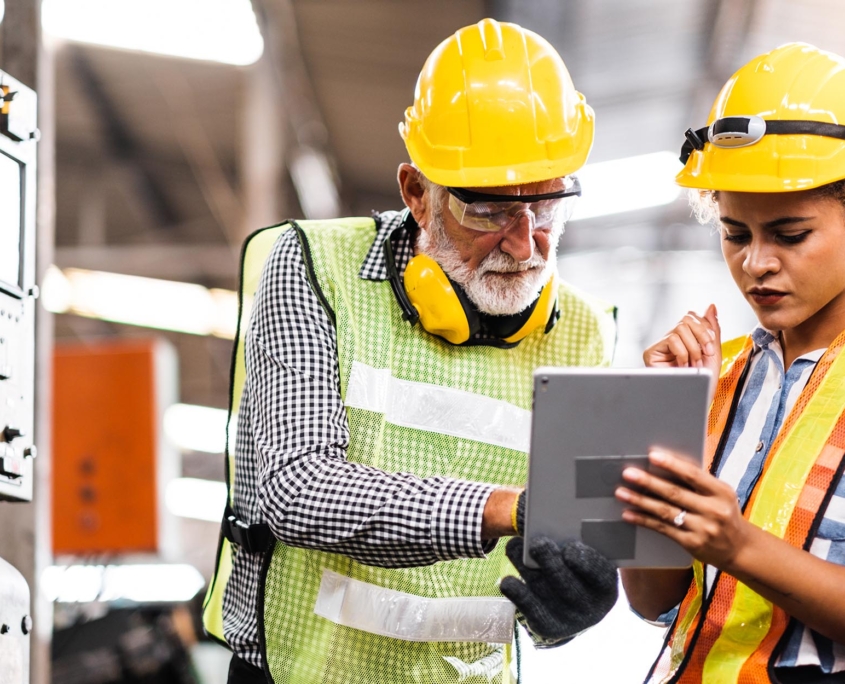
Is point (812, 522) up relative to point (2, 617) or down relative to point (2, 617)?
up

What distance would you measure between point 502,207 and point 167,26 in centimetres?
668

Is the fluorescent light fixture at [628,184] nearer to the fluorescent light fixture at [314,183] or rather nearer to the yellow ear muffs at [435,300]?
the fluorescent light fixture at [314,183]

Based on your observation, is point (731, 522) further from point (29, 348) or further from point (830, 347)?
point (29, 348)

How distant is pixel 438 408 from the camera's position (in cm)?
266

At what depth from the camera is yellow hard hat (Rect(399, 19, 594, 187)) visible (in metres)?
2.57

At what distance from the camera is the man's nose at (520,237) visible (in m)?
2.64

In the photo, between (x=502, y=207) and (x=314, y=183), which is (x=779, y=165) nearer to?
(x=502, y=207)

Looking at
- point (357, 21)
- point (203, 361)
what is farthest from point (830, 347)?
point (203, 361)

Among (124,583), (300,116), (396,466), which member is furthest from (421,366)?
(300,116)

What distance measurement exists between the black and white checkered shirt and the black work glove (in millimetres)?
212

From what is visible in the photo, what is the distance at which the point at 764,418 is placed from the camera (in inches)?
91.9

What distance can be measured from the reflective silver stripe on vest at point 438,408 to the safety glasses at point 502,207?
Answer: 0.40 metres

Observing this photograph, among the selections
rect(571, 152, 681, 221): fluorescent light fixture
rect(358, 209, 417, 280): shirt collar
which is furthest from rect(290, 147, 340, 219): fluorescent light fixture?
rect(358, 209, 417, 280): shirt collar

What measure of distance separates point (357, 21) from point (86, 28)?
213 centimetres
